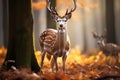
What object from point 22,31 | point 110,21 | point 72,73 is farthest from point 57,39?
point 110,21

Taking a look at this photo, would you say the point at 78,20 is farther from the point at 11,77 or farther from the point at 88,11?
the point at 11,77

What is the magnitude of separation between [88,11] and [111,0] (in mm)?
4912

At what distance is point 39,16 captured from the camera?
67.3ft

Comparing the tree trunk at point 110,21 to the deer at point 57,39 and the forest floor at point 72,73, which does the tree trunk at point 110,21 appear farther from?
the deer at point 57,39

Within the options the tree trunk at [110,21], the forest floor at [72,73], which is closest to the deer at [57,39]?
the forest floor at [72,73]

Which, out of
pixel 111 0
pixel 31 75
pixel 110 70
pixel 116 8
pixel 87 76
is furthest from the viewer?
pixel 116 8

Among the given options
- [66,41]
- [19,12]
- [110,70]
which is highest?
[19,12]

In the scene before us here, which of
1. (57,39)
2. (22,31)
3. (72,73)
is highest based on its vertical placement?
(22,31)

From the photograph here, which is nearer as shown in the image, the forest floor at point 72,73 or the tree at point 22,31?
the forest floor at point 72,73

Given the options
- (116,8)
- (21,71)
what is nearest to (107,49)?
(21,71)

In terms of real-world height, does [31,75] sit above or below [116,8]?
below

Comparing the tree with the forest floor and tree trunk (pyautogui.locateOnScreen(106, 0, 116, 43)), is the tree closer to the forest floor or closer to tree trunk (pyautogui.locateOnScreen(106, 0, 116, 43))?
the forest floor

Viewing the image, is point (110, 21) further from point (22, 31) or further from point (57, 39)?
point (22, 31)

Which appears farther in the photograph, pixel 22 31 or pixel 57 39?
pixel 57 39
